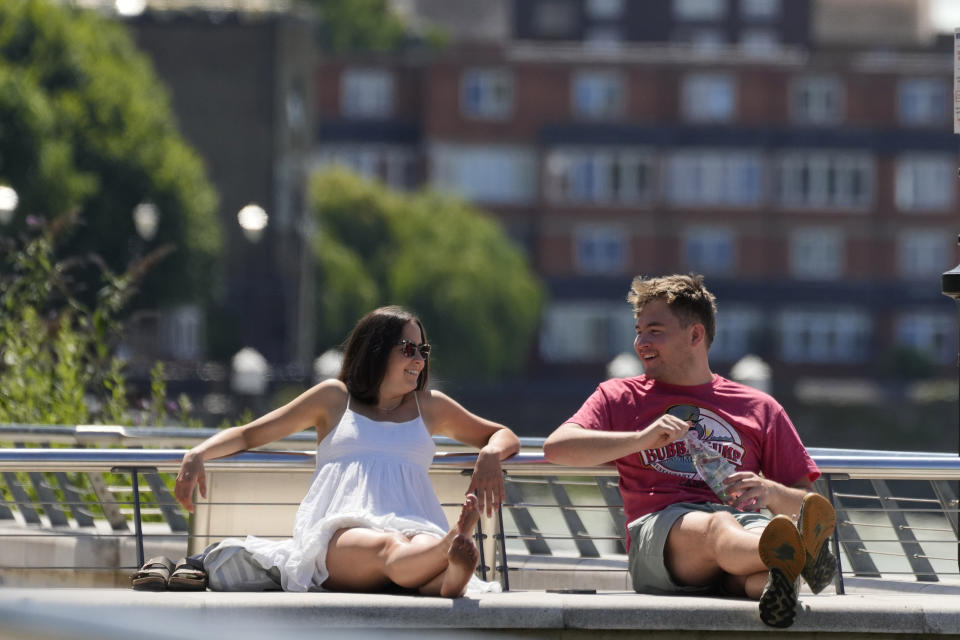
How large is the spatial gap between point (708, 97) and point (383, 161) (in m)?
12.6

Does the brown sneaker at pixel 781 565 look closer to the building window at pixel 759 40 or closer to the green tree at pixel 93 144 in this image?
the green tree at pixel 93 144

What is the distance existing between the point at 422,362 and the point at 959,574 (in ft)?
9.72

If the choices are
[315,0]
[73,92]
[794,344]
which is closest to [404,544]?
[73,92]

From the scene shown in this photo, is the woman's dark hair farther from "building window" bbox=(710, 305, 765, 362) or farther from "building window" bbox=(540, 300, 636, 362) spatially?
"building window" bbox=(710, 305, 765, 362)

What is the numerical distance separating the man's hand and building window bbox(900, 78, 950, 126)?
63.6 m

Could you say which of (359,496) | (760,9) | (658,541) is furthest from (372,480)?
(760,9)

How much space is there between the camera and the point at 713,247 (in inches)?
2680

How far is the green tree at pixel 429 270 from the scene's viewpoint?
5829 cm

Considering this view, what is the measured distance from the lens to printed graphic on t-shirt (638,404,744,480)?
646 centimetres

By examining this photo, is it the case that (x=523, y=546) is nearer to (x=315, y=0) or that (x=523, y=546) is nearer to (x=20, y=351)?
(x=20, y=351)

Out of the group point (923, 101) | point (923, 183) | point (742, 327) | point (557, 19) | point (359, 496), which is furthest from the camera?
point (557, 19)

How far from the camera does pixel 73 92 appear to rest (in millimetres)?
42188

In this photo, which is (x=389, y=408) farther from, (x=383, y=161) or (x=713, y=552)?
(x=383, y=161)

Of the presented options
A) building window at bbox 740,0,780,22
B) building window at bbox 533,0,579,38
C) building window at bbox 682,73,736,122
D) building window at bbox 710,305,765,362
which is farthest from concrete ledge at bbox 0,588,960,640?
building window at bbox 533,0,579,38
